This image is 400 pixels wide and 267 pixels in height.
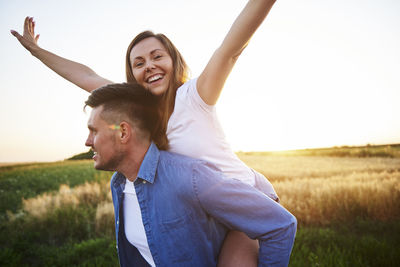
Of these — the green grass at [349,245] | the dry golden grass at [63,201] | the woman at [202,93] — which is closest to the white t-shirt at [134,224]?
the woman at [202,93]

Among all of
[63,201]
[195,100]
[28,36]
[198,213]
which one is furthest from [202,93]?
[63,201]

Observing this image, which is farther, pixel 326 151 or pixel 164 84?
pixel 326 151

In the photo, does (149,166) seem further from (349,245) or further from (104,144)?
(349,245)

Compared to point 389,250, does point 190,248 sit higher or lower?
higher

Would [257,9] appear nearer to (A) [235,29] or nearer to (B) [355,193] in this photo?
(A) [235,29]

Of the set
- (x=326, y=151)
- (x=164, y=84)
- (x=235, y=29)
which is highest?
(x=235, y=29)

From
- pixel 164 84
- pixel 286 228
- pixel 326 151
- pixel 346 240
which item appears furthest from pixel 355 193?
pixel 326 151

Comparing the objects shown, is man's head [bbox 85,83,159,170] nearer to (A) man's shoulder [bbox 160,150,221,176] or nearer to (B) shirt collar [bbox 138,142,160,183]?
(B) shirt collar [bbox 138,142,160,183]

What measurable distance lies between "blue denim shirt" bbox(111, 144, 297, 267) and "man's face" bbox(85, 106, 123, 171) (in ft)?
0.87

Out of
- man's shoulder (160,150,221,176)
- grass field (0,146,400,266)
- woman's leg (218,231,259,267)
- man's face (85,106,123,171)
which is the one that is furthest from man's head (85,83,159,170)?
grass field (0,146,400,266)

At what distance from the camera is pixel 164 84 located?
7.48 feet

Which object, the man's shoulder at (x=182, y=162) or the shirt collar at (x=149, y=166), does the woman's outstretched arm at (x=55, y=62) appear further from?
the man's shoulder at (x=182, y=162)

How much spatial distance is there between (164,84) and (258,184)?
133 centimetres

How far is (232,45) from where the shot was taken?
1.45m
